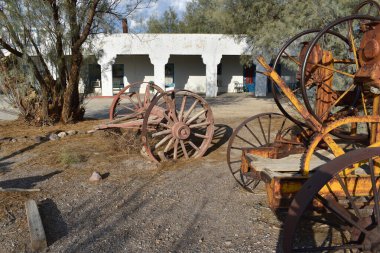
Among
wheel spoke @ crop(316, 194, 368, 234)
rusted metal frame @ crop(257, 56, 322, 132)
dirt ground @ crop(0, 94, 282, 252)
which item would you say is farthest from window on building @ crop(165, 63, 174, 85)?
wheel spoke @ crop(316, 194, 368, 234)

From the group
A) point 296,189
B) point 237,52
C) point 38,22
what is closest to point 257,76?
point 237,52

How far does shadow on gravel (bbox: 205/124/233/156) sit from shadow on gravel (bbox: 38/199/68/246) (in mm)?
3541

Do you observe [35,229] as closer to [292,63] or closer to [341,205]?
[341,205]

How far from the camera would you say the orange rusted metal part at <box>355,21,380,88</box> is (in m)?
3.36

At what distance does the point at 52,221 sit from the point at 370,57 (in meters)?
3.82

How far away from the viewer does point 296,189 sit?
3.14 meters

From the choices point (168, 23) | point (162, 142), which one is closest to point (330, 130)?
point (162, 142)

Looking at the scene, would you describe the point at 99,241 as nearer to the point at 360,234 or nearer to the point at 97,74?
the point at 360,234

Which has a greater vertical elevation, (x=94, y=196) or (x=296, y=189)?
(x=296, y=189)

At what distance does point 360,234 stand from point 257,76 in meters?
18.4

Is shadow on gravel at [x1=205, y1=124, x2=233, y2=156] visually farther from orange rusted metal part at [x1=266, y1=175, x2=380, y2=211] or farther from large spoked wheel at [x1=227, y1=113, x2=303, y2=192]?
orange rusted metal part at [x1=266, y1=175, x2=380, y2=211]

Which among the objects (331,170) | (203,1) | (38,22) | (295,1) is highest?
(203,1)

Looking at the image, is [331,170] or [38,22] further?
[38,22]

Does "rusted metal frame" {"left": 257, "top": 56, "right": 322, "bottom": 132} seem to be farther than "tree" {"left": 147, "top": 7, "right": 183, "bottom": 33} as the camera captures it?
No
